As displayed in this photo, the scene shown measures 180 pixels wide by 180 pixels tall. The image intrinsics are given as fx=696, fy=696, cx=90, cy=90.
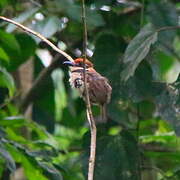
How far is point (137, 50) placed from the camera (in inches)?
141

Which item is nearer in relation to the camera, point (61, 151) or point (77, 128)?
point (61, 151)

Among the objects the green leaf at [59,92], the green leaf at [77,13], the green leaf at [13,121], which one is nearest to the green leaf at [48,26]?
the green leaf at [77,13]

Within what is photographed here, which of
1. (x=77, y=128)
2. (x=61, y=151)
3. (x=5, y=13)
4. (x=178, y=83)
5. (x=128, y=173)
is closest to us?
(x=178, y=83)

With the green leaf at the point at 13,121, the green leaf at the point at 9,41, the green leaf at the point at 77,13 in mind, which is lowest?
the green leaf at the point at 13,121

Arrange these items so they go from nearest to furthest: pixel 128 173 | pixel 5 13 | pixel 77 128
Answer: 1. pixel 128 173
2. pixel 5 13
3. pixel 77 128

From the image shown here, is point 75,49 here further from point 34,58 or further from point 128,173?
point 128,173

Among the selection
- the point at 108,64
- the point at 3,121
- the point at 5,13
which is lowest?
the point at 3,121

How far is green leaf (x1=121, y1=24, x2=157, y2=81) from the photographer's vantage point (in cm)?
350

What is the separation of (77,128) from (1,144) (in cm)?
182

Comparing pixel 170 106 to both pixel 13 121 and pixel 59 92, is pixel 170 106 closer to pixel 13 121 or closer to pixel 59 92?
pixel 13 121

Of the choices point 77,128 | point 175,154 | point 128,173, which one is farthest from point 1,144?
point 77,128

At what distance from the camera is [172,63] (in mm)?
5711

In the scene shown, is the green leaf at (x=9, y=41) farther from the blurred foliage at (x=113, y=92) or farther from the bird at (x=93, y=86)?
the bird at (x=93, y=86)

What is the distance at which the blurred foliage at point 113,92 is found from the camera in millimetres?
3852
